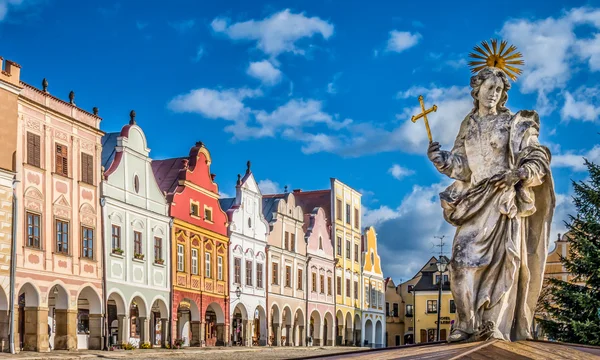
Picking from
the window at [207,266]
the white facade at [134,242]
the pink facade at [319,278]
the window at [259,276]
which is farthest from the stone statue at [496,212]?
the pink facade at [319,278]

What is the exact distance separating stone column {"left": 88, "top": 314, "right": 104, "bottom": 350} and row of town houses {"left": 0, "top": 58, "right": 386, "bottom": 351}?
0.05m

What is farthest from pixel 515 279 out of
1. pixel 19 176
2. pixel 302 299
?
pixel 302 299

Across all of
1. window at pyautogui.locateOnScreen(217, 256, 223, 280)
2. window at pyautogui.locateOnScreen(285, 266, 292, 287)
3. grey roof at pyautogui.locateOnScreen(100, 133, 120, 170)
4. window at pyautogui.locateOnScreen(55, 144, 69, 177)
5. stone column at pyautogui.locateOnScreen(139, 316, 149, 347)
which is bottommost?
stone column at pyautogui.locateOnScreen(139, 316, 149, 347)

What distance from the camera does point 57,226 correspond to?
32.3 metres

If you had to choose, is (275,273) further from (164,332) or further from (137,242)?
(137,242)

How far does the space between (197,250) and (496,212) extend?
36161 millimetres

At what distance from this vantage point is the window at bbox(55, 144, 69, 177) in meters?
32.5

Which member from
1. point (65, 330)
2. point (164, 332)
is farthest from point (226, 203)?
point (65, 330)

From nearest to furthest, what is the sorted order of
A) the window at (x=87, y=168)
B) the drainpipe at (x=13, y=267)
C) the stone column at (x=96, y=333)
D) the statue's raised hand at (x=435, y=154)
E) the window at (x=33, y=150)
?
the statue's raised hand at (x=435, y=154) → the drainpipe at (x=13, y=267) → the window at (x=33, y=150) → the stone column at (x=96, y=333) → the window at (x=87, y=168)

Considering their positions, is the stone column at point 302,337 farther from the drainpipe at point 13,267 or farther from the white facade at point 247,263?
the drainpipe at point 13,267

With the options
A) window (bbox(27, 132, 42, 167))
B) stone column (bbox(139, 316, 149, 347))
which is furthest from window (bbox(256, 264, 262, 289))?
window (bbox(27, 132, 42, 167))

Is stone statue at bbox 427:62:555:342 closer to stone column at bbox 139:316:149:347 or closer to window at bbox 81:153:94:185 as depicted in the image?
window at bbox 81:153:94:185

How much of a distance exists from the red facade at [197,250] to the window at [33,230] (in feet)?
30.1

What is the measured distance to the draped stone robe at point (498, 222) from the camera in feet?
21.6
